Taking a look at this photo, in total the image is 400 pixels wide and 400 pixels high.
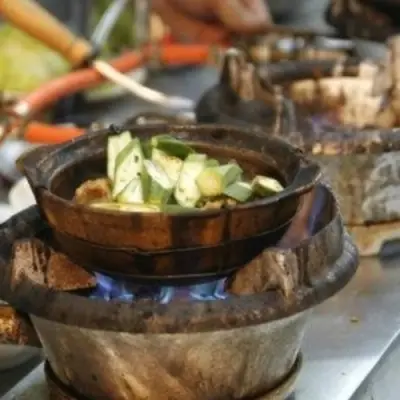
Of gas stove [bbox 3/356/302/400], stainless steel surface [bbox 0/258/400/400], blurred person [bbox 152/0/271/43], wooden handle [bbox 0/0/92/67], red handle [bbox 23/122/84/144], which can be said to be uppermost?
wooden handle [bbox 0/0/92/67]

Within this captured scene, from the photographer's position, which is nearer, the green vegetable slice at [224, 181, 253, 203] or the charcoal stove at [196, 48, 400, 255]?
the green vegetable slice at [224, 181, 253, 203]

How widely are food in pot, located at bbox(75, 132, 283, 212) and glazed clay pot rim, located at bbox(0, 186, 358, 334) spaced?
0.10 m

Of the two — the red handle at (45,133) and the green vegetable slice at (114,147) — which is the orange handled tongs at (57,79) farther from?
the green vegetable slice at (114,147)

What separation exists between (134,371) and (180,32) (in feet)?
5.42

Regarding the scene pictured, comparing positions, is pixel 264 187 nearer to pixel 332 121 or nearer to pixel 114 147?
pixel 114 147

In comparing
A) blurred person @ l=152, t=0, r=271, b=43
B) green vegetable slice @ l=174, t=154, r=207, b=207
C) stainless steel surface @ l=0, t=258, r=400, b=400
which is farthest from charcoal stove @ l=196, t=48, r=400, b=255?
blurred person @ l=152, t=0, r=271, b=43

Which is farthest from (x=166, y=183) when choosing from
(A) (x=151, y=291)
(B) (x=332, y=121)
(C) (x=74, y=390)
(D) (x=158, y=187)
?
(B) (x=332, y=121)

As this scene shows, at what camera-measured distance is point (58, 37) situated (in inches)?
77.7

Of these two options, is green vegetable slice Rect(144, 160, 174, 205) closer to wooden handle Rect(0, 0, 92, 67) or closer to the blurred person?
wooden handle Rect(0, 0, 92, 67)

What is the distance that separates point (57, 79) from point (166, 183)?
1.07 metres

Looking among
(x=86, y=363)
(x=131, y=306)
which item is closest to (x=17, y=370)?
(x=86, y=363)

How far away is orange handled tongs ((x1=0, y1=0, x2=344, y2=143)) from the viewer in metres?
1.87

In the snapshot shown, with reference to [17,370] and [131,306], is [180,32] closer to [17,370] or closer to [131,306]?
[17,370]

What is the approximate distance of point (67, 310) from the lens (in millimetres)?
953
